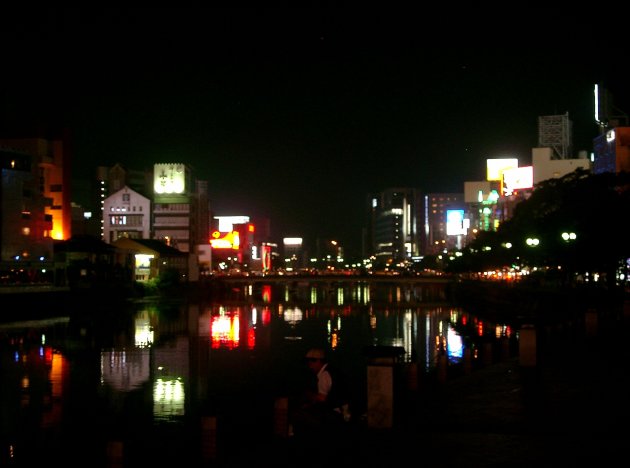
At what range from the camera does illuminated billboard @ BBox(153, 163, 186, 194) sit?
14188 centimetres

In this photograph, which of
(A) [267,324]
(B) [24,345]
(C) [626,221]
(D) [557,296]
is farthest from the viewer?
(A) [267,324]

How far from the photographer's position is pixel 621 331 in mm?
28250

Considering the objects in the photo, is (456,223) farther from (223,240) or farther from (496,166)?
(223,240)

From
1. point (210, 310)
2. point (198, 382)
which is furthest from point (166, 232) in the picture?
point (198, 382)

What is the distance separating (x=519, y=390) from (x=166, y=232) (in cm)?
12675

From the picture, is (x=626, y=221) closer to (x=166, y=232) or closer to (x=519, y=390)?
(x=519, y=390)

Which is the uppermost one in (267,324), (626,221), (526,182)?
(526,182)

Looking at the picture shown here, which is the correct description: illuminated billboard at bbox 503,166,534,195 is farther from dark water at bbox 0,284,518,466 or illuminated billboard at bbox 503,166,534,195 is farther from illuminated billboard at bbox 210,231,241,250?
dark water at bbox 0,284,518,466

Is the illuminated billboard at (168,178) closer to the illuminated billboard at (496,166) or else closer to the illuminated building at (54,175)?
the illuminated building at (54,175)

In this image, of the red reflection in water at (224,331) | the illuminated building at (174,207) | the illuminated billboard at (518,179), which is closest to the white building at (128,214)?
the illuminated building at (174,207)

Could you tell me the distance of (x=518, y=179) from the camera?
140750 mm

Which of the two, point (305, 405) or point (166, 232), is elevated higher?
point (166, 232)

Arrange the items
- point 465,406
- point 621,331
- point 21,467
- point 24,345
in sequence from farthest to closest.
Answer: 1. point 24,345
2. point 621,331
3. point 21,467
4. point 465,406

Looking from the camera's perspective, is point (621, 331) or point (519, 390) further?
point (621, 331)
